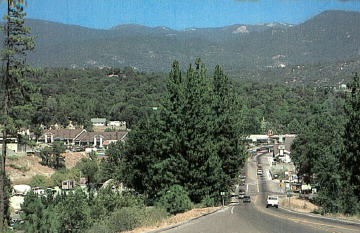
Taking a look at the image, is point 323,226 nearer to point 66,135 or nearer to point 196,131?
point 196,131

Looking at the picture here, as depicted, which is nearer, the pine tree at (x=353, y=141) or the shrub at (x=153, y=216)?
the shrub at (x=153, y=216)

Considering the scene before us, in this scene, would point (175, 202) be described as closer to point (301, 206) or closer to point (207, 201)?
point (207, 201)

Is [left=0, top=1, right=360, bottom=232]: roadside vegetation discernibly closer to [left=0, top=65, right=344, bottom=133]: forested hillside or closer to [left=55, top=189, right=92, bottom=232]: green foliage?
[left=55, top=189, right=92, bottom=232]: green foliage

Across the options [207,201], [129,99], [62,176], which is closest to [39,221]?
[207,201]

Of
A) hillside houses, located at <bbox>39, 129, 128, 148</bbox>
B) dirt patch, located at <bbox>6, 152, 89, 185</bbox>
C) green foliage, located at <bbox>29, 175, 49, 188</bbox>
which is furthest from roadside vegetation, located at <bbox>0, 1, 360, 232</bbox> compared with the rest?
hillside houses, located at <bbox>39, 129, 128, 148</bbox>

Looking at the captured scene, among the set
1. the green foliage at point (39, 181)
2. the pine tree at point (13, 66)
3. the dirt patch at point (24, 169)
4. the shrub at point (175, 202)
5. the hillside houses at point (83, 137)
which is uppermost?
the pine tree at point (13, 66)

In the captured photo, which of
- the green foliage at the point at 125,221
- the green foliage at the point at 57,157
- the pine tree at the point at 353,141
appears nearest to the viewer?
the green foliage at the point at 125,221

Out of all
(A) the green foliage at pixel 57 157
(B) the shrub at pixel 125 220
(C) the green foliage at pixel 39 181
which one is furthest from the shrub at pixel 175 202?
(A) the green foliage at pixel 57 157

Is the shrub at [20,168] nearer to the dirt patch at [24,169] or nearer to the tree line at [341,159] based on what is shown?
the dirt patch at [24,169]
